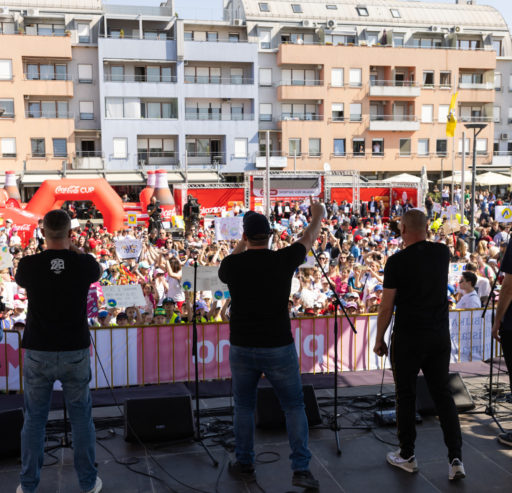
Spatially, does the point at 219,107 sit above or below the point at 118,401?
above

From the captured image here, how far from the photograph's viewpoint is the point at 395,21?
50.1 metres

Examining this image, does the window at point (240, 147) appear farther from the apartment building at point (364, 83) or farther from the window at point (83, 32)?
the window at point (83, 32)

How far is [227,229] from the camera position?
14.7m

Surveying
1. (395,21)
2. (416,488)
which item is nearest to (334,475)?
(416,488)

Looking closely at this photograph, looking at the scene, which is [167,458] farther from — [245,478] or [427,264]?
[427,264]

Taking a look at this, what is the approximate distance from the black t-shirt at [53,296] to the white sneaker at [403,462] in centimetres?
251

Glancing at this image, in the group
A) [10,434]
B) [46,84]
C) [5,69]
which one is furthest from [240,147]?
[10,434]

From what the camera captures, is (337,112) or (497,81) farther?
(497,81)

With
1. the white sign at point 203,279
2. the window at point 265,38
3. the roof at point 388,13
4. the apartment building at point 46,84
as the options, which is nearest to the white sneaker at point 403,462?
the white sign at point 203,279

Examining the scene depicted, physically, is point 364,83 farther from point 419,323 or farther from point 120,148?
point 419,323

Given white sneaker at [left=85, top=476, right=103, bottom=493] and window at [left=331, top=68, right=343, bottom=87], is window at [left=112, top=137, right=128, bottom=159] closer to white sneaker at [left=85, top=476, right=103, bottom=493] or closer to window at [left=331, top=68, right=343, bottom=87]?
window at [left=331, top=68, right=343, bottom=87]

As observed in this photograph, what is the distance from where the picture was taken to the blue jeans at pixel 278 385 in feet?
13.6

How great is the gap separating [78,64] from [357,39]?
70.3 ft

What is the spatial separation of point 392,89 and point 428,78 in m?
3.86
